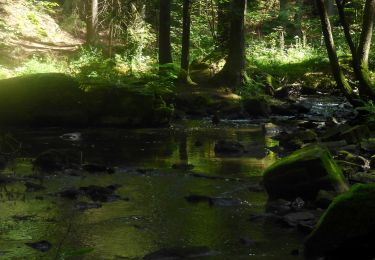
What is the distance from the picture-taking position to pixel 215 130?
51.1 feet

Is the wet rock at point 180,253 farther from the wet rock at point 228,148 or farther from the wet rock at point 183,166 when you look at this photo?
the wet rock at point 228,148

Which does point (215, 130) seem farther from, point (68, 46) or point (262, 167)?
point (68, 46)

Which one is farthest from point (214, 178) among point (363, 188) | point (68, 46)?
point (68, 46)

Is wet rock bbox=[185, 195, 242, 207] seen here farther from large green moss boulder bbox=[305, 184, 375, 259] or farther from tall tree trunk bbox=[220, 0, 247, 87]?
tall tree trunk bbox=[220, 0, 247, 87]

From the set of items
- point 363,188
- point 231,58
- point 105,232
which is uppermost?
point 231,58

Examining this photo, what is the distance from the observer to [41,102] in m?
15.0

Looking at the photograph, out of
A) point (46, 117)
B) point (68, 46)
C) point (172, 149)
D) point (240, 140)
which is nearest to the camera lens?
point (172, 149)

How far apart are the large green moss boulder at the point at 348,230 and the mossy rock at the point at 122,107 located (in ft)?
33.5

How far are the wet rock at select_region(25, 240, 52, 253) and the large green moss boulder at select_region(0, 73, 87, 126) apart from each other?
31.5ft

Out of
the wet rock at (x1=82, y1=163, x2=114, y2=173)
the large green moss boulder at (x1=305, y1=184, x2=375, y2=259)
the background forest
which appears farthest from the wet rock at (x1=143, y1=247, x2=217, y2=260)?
the background forest

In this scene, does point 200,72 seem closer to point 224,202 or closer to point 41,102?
point 41,102

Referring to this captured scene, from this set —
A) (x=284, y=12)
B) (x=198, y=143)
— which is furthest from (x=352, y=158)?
(x=284, y=12)

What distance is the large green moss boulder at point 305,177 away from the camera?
24.9 feet

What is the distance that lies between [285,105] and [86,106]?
24.9ft
